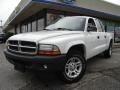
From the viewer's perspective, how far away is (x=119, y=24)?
20.1 metres

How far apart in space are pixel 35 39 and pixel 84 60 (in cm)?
156

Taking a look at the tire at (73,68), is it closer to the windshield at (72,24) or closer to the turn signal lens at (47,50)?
the turn signal lens at (47,50)

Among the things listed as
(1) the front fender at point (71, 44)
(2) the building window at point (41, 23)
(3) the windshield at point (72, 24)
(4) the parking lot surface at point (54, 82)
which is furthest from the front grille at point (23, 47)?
(2) the building window at point (41, 23)

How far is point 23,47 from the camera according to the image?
11.8ft

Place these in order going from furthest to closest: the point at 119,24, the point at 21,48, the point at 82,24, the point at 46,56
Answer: the point at 119,24, the point at 82,24, the point at 21,48, the point at 46,56

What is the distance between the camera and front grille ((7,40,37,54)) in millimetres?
3421

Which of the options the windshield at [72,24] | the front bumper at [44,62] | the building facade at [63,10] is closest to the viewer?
the front bumper at [44,62]

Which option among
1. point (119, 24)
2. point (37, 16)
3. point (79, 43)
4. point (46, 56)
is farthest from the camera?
point (119, 24)

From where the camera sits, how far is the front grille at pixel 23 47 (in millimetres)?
3421

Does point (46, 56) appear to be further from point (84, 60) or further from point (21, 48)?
point (84, 60)

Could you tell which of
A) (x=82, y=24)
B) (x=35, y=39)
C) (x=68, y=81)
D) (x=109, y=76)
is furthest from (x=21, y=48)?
(x=109, y=76)

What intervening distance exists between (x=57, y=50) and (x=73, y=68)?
88 cm

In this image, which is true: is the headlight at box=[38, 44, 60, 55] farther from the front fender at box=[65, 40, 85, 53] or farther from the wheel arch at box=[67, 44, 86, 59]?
the wheel arch at box=[67, 44, 86, 59]

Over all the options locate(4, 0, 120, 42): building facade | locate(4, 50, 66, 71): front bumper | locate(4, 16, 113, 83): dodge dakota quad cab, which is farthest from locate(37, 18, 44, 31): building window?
locate(4, 50, 66, 71): front bumper
